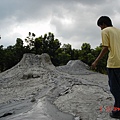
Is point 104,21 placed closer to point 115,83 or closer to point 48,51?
point 115,83

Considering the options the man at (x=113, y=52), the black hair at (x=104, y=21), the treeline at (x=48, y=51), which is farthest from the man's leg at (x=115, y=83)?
the treeline at (x=48, y=51)

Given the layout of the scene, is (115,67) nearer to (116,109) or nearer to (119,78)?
(119,78)

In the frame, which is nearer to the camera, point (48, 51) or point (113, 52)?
point (113, 52)

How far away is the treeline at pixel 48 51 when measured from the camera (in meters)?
21.1

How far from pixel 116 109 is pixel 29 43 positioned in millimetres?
20132

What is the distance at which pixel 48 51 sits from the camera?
22984 millimetres

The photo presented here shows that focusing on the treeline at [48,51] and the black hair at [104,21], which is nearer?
the black hair at [104,21]

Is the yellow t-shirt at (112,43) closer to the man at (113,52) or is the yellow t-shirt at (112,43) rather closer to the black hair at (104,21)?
the man at (113,52)

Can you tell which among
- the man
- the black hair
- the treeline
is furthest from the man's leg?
the treeline

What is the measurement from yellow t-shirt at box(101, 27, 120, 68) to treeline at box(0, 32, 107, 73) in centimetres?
1742

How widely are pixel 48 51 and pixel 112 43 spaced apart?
67.0 feet

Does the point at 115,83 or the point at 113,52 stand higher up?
the point at 113,52

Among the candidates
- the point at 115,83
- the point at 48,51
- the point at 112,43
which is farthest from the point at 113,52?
the point at 48,51

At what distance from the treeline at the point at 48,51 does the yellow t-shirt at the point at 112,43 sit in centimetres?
1742
